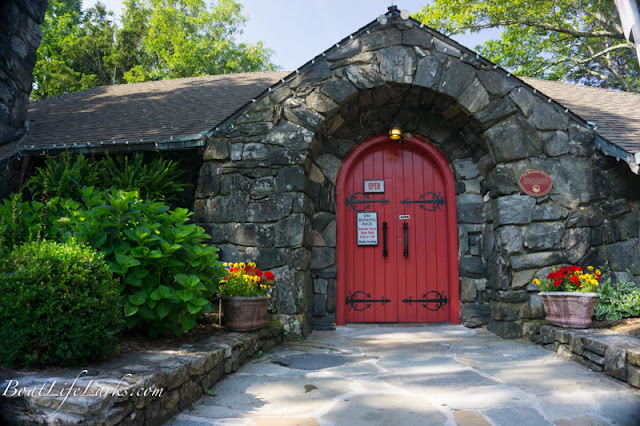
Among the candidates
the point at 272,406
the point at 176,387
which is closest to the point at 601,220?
the point at 272,406

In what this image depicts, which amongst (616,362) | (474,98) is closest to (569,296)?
(616,362)

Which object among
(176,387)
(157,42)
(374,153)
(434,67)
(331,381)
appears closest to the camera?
(176,387)

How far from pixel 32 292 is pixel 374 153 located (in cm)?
413

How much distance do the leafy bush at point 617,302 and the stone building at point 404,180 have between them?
0.31 metres

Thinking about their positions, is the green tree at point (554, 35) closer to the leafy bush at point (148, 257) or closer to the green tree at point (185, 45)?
the green tree at point (185, 45)

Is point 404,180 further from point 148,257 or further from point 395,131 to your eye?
point 148,257

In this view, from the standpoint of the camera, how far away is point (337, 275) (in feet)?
16.3

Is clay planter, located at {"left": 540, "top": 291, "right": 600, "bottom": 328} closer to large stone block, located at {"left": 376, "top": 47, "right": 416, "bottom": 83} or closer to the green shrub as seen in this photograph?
large stone block, located at {"left": 376, "top": 47, "right": 416, "bottom": 83}

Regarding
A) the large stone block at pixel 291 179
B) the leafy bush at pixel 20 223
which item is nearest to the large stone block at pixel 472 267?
the large stone block at pixel 291 179

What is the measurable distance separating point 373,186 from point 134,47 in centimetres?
1540

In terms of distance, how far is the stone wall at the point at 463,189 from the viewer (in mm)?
4148

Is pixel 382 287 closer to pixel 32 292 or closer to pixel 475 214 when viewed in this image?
pixel 475 214

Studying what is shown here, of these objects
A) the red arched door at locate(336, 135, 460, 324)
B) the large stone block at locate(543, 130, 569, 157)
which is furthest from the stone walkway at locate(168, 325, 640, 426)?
the large stone block at locate(543, 130, 569, 157)

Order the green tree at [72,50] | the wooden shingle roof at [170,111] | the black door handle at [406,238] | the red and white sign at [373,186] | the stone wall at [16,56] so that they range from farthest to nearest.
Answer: the green tree at [72,50]
the stone wall at [16,56]
the red and white sign at [373,186]
the black door handle at [406,238]
the wooden shingle roof at [170,111]
